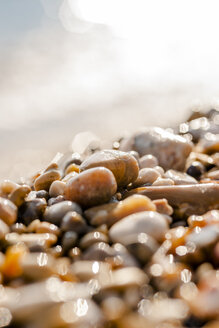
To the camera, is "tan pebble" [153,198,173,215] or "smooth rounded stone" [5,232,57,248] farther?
"tan pebble" [153,198,173,215]

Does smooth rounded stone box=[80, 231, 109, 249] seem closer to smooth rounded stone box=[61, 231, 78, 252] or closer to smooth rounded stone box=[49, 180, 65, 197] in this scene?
smooth rounded stone box=[61, 231, 78, 252]

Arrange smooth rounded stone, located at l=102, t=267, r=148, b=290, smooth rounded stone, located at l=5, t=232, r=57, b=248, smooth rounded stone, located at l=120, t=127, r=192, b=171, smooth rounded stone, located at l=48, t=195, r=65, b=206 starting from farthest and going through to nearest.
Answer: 1. smooth rounded stone, located at l=120, t=127, r=192, b=171
2. smooth rounded stone, located at l=48, t=195, r=65, b=206
3. smooth rounded stone, located at l=5, t=232, r=57, b=248
4. smooth rounded stone, located at l=102, t=267, r=148, b=290

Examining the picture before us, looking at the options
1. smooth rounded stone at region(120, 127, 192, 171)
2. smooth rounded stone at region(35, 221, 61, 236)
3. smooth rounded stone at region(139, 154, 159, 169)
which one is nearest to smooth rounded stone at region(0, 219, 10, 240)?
smooth rounded stone at region(35, 221, 61, 236)

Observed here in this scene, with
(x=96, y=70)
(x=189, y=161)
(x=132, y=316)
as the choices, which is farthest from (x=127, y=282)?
(x=96, y=70)

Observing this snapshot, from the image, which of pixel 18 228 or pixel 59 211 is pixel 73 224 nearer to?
pixel 59 211

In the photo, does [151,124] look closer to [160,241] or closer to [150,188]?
[150,188]
